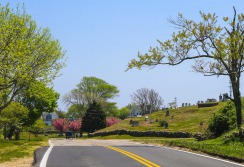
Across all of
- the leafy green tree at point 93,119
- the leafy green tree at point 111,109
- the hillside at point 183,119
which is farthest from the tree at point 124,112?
the hillside at point 183,119

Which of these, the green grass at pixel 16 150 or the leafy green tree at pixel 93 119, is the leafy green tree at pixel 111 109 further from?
the green grass at pixel 16 150

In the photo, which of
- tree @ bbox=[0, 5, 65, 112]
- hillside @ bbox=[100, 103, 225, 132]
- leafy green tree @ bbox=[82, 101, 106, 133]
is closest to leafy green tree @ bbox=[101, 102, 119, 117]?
leafy green tree @ bbox=[82, 101, 106, 133]

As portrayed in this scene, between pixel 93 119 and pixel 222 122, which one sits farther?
A: pixel 93 119

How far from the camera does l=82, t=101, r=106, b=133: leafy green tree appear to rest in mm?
88938

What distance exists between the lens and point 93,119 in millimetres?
89062

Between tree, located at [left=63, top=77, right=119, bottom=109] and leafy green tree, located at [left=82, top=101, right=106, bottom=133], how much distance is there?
2007cm

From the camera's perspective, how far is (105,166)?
13203 mm

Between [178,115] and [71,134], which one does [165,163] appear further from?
[178,115]

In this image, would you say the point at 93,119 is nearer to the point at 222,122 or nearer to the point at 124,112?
the point at 222,122

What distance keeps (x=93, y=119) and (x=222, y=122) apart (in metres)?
61.5

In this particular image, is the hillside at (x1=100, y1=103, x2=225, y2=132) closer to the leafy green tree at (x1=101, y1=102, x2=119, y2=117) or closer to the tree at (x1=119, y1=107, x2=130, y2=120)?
the leafy green tree at (x1=101, y1=102, x2=119, y2=117)

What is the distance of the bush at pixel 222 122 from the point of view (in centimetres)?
2869

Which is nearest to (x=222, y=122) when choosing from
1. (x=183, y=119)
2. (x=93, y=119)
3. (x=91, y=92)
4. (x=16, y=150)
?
(x=16, y=150)

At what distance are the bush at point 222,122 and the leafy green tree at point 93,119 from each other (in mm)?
59971
